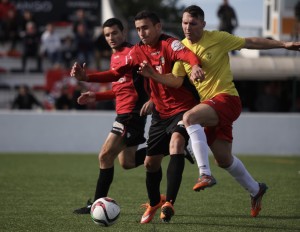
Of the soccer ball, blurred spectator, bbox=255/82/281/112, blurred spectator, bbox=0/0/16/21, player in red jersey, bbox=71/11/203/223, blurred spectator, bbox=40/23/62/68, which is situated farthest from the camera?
blurred spectator, bbox=0/0/16/21

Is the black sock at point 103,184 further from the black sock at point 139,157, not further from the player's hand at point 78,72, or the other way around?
the player's hand at point 78,72

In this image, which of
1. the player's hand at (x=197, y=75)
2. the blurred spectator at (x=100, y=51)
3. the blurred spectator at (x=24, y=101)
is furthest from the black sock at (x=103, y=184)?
the blurred spectator at (x=100, y=51)

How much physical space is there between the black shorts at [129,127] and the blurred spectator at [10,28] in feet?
52.3

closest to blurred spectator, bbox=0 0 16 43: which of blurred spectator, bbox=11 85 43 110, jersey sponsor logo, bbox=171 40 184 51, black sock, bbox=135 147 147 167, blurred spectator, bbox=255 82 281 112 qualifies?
blurred spectator, bbox=11 85 43 110

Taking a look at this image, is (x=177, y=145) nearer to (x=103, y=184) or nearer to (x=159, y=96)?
(x=159, y=96)

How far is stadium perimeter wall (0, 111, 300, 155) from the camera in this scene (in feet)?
63.9

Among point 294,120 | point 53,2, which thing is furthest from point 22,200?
point 53,2

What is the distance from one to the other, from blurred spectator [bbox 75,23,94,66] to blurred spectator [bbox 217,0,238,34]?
4.25 meters

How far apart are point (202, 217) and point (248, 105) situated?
51.9 ft

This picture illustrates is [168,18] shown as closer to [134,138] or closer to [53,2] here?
[53,2]

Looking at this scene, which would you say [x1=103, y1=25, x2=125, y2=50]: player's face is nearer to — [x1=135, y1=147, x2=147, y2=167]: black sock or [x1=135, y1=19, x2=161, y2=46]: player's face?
[x1=135, y1=19, x2=161, y2=46]: player's face

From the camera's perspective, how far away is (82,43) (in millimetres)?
24641

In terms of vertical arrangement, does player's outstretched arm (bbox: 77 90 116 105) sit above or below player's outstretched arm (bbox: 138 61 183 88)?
below

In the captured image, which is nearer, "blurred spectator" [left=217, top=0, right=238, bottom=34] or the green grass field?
the green grass field
